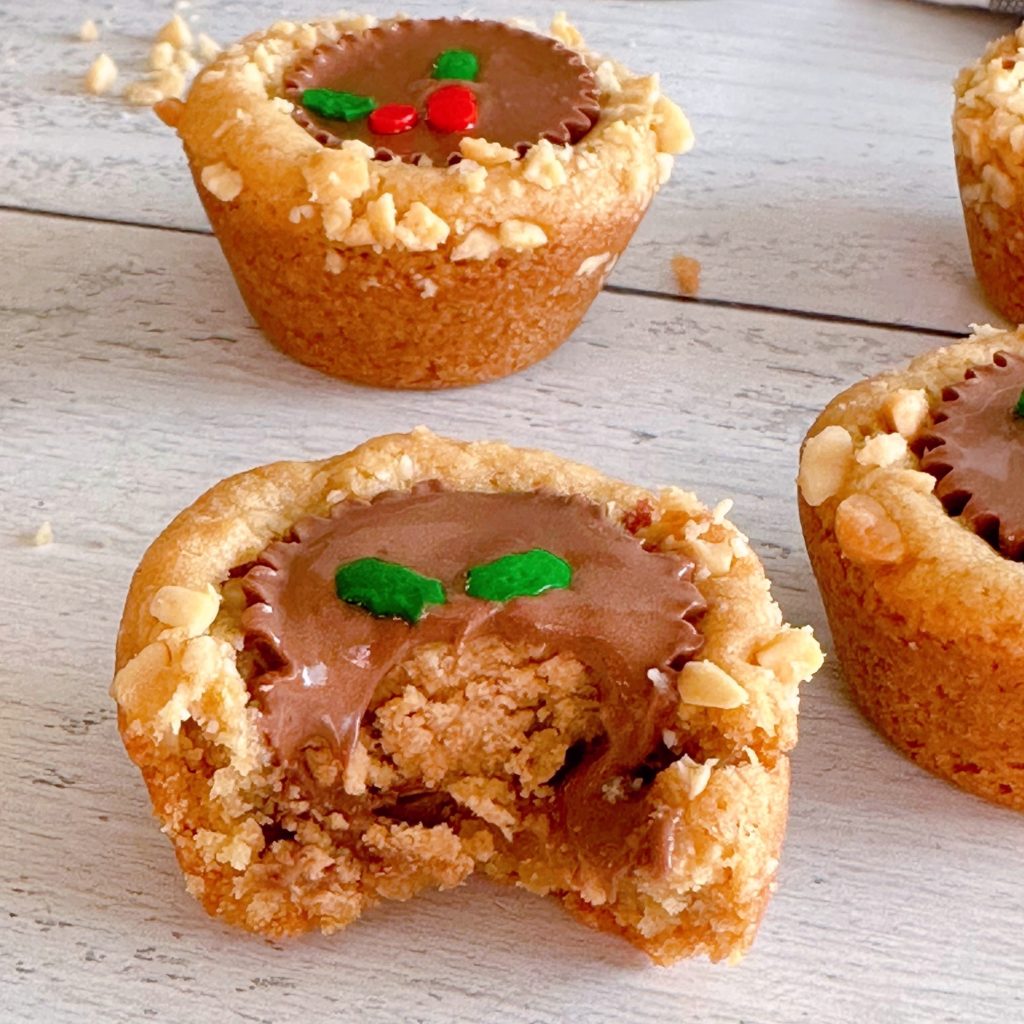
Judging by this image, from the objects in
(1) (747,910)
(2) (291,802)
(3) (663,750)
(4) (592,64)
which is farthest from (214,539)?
(4) (592,64)

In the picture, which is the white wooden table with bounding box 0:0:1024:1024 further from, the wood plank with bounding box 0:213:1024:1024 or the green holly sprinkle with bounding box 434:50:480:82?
the green holly sprinkle with bounding box 434:50:480:82

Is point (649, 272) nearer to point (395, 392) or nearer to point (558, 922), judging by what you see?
point (395, 392)

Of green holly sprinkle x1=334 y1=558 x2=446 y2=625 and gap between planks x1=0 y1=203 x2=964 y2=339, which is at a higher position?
green holly sprinkle x1=334 y1=558 x2=446 y2=625

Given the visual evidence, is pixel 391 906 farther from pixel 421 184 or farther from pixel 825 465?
pixel 421 184

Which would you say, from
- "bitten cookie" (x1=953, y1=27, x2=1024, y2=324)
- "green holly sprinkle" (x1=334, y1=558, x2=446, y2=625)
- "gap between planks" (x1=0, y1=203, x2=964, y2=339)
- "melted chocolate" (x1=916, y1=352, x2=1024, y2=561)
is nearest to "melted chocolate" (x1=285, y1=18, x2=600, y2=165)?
"gap between planks" (x1=0, y1=203, x2=964, y2=339)

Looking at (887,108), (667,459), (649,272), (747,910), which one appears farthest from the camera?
(887,108)

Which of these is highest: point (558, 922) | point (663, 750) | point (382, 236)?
point (382, 236)
